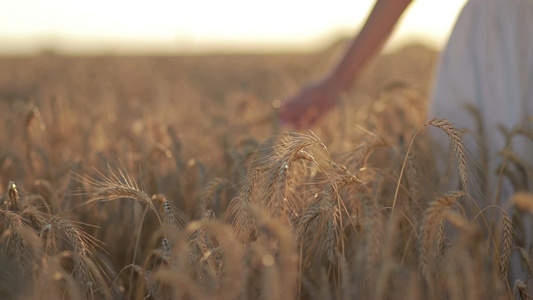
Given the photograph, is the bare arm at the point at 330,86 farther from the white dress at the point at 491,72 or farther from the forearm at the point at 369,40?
the white dress at the point at 491,72

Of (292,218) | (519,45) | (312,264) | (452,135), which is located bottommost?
(312,264)

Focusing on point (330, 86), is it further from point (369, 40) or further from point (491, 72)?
point (491, 72)

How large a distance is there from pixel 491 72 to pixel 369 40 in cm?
46

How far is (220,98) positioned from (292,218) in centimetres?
671

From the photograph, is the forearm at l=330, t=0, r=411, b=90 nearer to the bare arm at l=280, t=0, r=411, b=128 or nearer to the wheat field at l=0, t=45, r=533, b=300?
the bare arm at l=280, t=0, r=411, b=128

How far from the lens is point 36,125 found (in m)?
2.55

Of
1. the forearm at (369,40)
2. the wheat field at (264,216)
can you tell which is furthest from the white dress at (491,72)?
the forearm at (369,40)

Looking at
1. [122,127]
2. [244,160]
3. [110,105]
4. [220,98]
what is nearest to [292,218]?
[244,160]

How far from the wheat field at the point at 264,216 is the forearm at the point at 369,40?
9.5 inches

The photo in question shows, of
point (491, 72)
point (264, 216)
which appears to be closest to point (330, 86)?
point (491, 72)

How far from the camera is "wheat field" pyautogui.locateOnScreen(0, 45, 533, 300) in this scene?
1.18 m

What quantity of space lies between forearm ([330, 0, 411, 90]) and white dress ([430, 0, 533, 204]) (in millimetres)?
286

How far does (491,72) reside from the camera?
217 centimetres

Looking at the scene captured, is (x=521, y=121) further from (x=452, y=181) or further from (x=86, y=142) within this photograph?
(x=86, y=142)
